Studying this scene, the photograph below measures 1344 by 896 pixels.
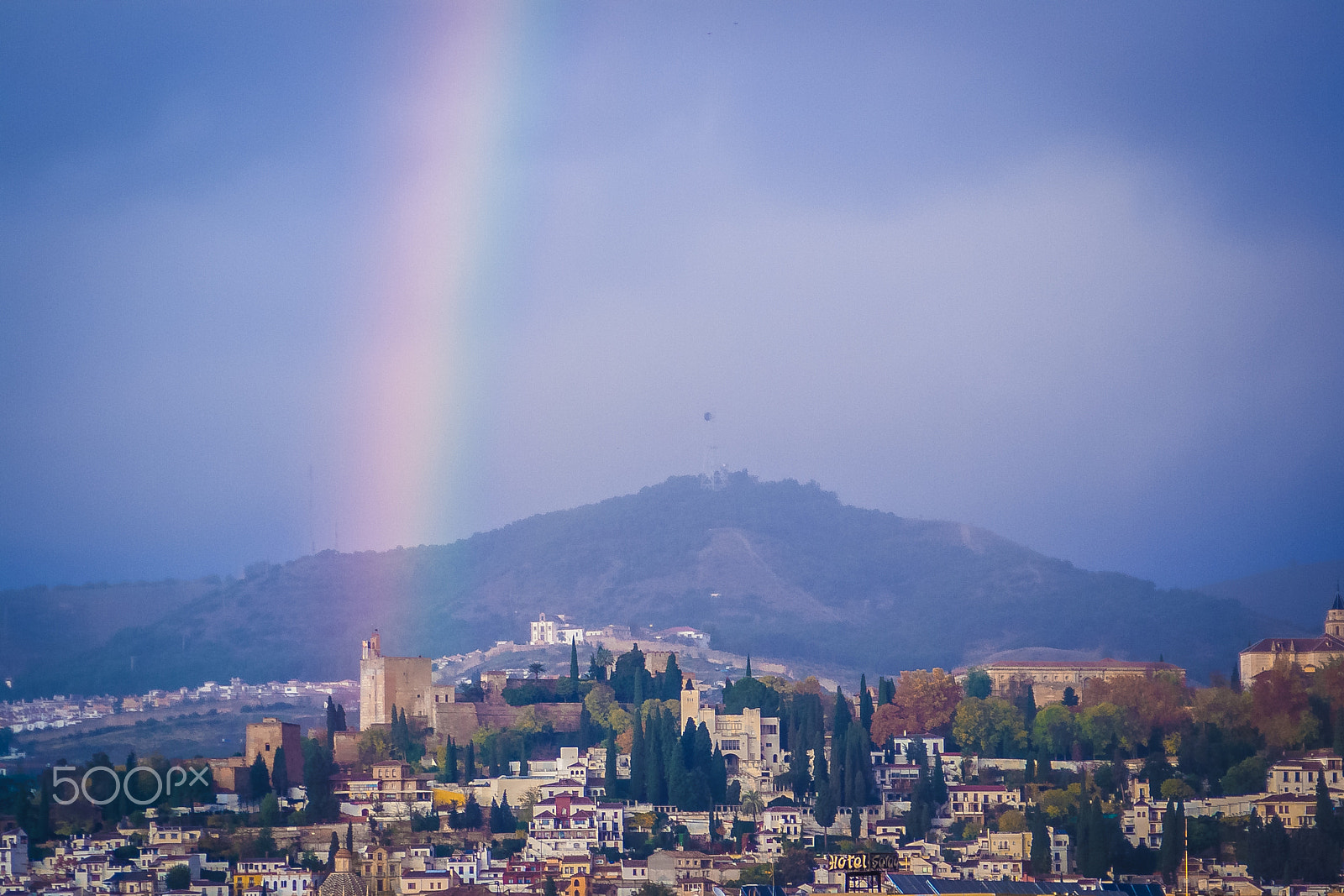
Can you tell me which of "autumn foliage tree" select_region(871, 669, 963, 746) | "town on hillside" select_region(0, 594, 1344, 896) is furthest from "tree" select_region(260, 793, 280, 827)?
"autumn foliage tree" select_region(871, 669, 963, 746)

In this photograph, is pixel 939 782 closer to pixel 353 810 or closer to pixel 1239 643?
pixel 353 810

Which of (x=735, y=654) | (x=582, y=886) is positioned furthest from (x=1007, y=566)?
(x=582, y=886)

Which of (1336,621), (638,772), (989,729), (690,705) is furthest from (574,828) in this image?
(1336,621)

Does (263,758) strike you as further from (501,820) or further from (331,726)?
(501,820)

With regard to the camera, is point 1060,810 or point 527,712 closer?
point 1060,810

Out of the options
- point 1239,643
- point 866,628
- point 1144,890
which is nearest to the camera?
point 1144,890

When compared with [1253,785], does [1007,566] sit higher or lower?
higher

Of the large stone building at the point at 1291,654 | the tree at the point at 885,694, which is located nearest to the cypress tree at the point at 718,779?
the tree at the point at 885,694

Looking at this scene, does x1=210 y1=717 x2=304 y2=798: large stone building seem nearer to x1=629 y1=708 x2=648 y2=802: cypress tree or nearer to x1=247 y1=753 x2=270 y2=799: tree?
x1=247 y1=753 x2=270 y2=799: tree
